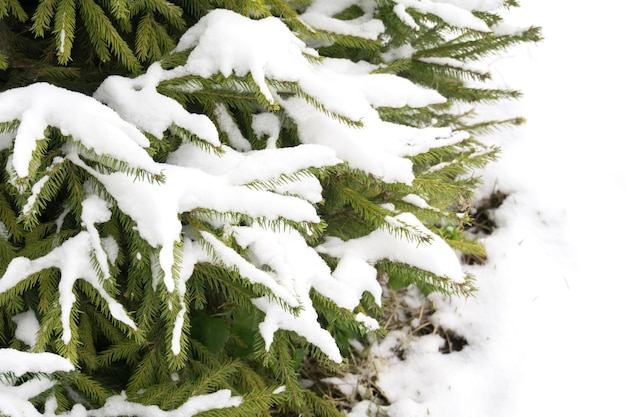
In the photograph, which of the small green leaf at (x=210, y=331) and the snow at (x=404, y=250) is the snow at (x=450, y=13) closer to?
the snow at (x=404, y=250)

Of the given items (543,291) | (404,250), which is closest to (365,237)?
(404,250)

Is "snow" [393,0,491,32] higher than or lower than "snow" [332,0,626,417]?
higher

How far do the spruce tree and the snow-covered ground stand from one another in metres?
0.73

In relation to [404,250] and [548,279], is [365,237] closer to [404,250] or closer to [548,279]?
[404,250]

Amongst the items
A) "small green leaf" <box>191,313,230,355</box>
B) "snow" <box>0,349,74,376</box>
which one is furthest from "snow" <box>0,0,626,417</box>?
"small green leaf" <box>191,313,230,355</box>

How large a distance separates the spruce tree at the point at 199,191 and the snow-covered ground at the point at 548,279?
2.39 feet

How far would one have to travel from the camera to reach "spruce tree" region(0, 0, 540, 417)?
1279mm

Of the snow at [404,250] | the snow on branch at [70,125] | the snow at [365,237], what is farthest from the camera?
the snow at [404,250]

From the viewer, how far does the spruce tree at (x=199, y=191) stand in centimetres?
128

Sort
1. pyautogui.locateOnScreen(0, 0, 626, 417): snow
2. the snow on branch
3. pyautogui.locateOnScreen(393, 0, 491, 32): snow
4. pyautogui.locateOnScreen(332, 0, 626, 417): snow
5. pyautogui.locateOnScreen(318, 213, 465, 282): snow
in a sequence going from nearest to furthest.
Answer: the snow on branch, pyautogui.locateOnScreen(0, 0, 626, 417): snow, pyautogui.locateOnScreen(318, 213, 465, 282): snow, pyautogui.locateOnScreen(393, 0, 491, 32): snow, pyautogui.locateOnScreen(332, 0, 626, 417): snow

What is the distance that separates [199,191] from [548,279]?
1918 millimetres

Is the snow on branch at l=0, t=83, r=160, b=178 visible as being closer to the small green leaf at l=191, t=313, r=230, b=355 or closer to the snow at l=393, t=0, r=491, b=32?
the small green leaf at l=191, t=313, r=230, b=355

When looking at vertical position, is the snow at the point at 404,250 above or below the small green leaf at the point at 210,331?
above

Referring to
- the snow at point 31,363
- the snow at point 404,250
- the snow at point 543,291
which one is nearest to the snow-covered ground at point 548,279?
the snow at point 543,291
